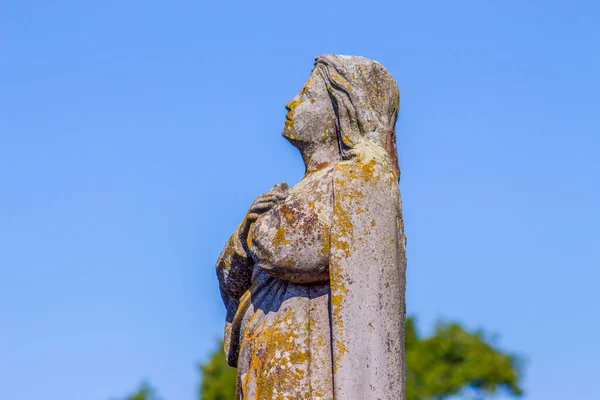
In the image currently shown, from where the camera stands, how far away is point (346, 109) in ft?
37.3

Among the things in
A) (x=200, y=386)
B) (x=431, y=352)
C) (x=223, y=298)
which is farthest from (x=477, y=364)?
(x=223, y=298)

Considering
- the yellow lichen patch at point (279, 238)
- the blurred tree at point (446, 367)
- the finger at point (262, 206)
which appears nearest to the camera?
the yellow lichen patch at point (279, 238)

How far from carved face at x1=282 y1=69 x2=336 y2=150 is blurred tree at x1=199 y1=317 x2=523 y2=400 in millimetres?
42131

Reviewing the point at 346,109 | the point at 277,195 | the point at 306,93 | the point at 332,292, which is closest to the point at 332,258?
the point at 332,292

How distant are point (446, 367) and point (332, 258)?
46428mm

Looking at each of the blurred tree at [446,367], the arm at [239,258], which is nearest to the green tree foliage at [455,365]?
the blurred tree at [446,367]

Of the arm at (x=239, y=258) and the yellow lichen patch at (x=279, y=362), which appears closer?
the yellow lichen patch at (x=279, y=362)

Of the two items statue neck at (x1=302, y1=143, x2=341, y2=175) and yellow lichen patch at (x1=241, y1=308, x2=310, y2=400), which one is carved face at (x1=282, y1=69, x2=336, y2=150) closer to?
statue neck at (x1=302, y1=143, x2=341, y2=175)

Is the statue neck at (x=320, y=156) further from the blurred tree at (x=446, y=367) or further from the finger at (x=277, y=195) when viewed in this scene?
the blurred tree at (x=446, y=367)

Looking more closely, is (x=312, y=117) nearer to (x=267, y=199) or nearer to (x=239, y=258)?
(x=267, y=199)

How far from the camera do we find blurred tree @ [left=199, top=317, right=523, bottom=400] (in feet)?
178

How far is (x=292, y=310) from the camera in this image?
10.9 metres

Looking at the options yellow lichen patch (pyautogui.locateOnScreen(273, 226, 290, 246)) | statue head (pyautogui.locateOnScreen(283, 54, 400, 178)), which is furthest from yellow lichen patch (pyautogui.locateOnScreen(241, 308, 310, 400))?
statue head (pyautogui.locateOnScreen(283, 54, 400, 178))

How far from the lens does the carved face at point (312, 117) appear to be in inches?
455
